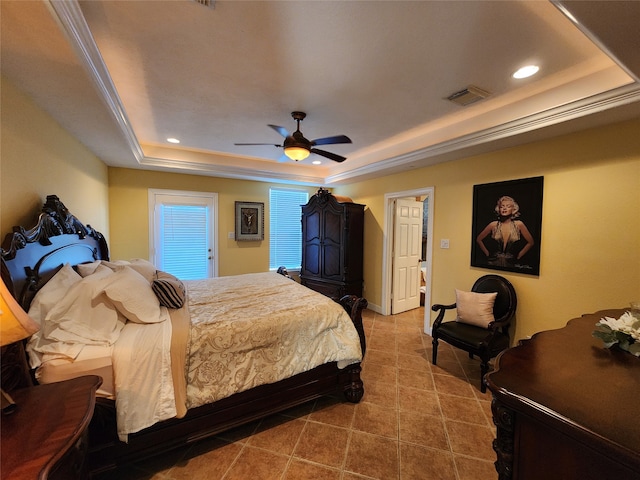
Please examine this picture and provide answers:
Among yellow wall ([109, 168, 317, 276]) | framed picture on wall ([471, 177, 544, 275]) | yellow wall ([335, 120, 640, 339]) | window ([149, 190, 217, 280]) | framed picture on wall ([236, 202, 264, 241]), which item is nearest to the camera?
yellow wall ([335, 120, 640, 339])

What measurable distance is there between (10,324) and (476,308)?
3.35 m

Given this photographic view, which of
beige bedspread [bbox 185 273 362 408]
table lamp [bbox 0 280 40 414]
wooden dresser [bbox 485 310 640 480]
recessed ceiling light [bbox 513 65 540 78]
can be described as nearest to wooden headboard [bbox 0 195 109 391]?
table lamp [bbox 0 280 40 414]

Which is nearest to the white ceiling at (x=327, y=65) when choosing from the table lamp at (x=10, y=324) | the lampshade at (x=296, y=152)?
the lampshade at (x=296, y=152)

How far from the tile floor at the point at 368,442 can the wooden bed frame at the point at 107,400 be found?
0.50 feet

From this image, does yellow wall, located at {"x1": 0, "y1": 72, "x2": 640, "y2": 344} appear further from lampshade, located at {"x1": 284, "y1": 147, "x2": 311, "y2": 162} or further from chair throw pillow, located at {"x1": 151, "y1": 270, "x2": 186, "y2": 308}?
lampshade, located at {"x1": 284, "y1": 147, "x2": 311, "y2": 162}

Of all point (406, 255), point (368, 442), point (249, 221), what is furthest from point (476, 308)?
point (249, 221)

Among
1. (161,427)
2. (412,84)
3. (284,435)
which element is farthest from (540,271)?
(161,427)

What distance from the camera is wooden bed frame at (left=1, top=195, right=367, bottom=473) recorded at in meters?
1.36

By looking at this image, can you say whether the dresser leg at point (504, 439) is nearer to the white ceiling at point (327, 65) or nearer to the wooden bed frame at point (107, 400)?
the wooden bed frame at point (107, 400)

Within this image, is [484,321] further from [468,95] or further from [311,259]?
[311,259]

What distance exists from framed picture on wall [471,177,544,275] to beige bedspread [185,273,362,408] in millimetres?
1927

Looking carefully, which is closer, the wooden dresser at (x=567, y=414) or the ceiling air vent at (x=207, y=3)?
the wooden dresser at (x=567, y=414)

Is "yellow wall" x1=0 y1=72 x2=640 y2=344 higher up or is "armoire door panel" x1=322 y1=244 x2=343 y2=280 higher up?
"yellow wall" x1=0 y1=72 x2=640 y2=344

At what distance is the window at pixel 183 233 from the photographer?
4.27 meters
